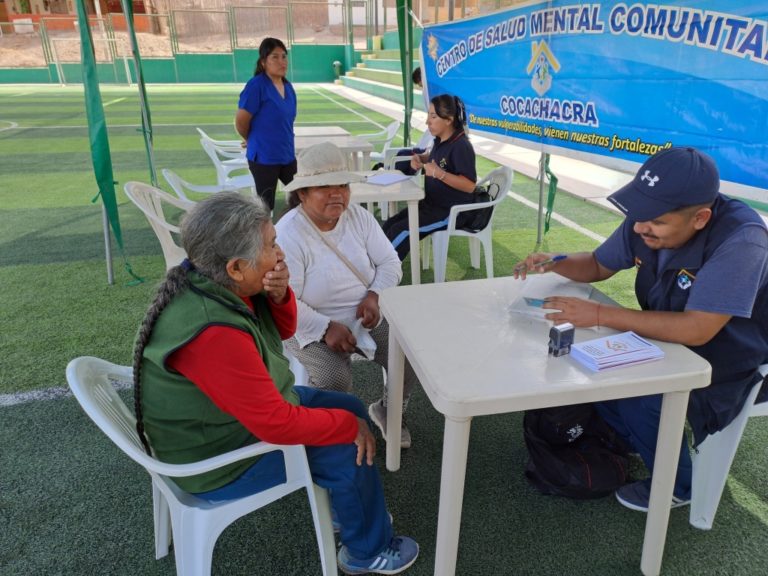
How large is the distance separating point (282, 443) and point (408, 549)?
28.2 inches

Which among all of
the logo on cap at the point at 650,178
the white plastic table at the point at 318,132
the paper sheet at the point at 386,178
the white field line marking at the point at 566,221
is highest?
the logo on cap at the point at 650,178

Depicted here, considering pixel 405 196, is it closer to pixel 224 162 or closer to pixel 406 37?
pixel 224 162

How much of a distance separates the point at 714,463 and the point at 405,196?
2266 mm

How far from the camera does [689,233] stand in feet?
5.24

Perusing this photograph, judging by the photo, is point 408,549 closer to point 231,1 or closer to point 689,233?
point 689,233

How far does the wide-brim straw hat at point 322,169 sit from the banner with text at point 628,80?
6.40ft

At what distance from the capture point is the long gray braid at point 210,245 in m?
1.35

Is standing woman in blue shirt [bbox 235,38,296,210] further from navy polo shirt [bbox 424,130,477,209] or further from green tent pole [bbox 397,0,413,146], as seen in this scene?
green tent pole [bbox 397,0,413,146]

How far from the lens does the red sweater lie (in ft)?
4.15

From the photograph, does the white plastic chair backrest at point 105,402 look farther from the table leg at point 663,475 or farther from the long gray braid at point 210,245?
the table leg at point 663,475

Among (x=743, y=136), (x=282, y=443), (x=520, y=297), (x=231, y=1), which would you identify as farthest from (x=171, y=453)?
(x=231, y=1)

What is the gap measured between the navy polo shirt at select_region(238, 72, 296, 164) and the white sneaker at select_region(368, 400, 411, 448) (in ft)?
9.41

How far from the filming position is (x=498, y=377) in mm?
1384

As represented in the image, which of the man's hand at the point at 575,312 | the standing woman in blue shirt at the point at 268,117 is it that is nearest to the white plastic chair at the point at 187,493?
the man's hand at the point at 575,312
